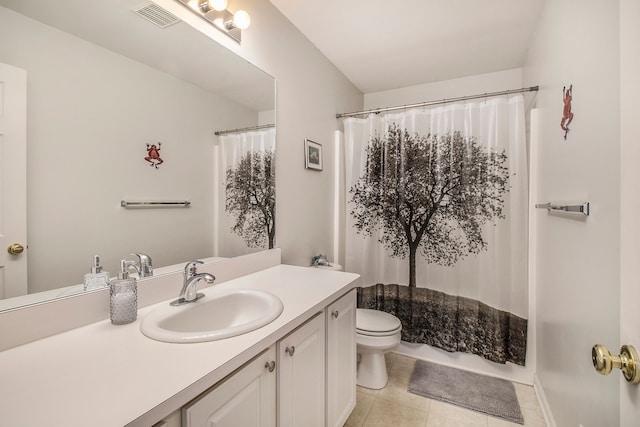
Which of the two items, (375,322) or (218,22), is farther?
(375,322)

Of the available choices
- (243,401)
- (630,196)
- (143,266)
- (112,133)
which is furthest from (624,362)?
(112,133)

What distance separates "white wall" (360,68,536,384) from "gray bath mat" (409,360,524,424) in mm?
67

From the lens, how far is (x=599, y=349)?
1.93 ft

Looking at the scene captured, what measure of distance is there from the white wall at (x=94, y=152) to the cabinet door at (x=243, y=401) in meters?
0.61

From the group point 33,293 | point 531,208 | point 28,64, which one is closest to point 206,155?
point 28,64

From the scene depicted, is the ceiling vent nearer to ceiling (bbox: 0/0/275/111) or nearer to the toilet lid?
ceiling (bbox: 0/0/275/111)

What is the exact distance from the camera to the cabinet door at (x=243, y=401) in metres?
0.71

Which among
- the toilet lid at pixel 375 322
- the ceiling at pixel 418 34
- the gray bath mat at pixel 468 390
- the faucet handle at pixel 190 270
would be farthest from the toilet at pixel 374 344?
the ceiling at pixel 418 34

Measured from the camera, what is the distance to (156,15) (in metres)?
1.19

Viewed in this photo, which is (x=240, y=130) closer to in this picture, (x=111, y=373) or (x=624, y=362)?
(x=111, y=373)

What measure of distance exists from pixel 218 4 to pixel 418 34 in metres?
1.38

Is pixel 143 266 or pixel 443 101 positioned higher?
pixel 443 101

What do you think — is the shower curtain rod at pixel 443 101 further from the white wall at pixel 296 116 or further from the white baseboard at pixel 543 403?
the white baseboard at pixel 543 403

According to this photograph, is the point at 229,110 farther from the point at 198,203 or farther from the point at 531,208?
the point at 531,208
